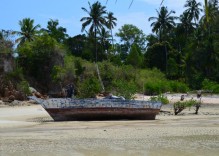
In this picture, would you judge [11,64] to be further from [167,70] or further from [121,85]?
[167,70]

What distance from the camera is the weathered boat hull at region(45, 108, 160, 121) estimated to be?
22016 millimetres

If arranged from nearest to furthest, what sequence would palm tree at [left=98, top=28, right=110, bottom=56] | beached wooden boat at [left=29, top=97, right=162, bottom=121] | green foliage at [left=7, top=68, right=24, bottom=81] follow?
Answer: beached wooden boat at [left=29, top=97, right=162, bottom=121], green foliage at [left=7, top=68, right=24, bottom=81], palm tree at [left=98, top=28, right=110, bottom=56]

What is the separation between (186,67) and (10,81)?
36097 mm

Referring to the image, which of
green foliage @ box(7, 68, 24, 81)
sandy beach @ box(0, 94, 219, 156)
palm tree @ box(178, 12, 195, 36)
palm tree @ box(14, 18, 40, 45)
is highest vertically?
palm tree @ box(178, 12, 195, 36)

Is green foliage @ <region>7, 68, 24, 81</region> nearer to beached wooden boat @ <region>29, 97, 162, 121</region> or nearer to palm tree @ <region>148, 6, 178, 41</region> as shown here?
beached wooden boat @ <region>29, 97, 162, 121</region>

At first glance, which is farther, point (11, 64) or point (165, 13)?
point (165, 13)

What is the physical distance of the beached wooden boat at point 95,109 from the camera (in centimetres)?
2192

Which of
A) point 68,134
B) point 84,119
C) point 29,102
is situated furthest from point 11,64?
point 68,134

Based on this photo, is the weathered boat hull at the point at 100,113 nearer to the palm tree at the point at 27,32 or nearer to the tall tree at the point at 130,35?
the palm tree at the point at 27,32

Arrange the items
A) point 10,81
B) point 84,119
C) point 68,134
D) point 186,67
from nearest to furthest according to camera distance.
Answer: point 68,134 < point 84,119 < point 10,81 < point 186,67

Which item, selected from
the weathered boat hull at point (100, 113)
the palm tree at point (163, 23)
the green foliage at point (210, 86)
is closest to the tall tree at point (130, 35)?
the palm tree at point (163, 23)

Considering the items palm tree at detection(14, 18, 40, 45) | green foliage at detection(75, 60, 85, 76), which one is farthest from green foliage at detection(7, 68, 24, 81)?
Answer: palm tree at detection(14, 18, 40, 45)

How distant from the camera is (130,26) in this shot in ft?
301

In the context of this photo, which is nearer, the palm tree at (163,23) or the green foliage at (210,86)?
the green foliage at (210,86)
